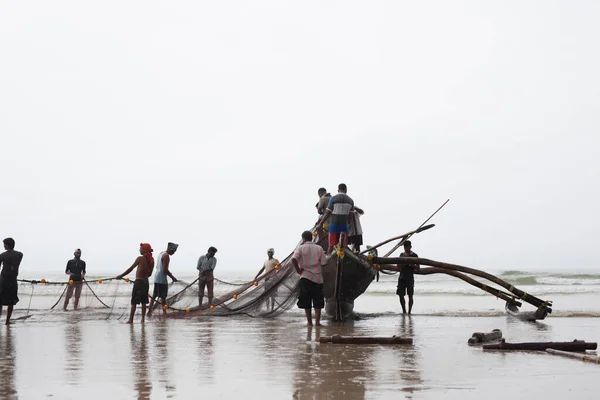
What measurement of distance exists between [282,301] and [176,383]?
7742 mm

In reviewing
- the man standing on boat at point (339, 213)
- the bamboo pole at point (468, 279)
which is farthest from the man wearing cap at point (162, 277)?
the bamboo pole at point (468, 279)

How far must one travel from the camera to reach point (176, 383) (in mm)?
6238

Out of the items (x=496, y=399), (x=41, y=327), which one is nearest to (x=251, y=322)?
(x=41, y=327)

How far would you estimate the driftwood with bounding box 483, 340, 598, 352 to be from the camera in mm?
8141

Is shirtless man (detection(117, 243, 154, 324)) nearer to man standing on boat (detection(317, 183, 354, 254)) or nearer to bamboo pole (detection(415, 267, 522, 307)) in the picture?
man standing on boat (detection(317, 183, 354, 254))

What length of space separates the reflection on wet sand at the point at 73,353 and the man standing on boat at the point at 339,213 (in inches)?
181

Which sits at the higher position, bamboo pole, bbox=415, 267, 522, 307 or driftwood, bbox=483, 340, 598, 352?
bamboo pole, bbox=415, 267, 522, 307

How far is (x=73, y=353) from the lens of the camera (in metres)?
8.42

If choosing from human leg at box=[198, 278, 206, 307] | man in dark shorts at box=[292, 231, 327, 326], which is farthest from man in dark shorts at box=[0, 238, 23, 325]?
man in dark shorts at box=[292, 231, 327, 326]

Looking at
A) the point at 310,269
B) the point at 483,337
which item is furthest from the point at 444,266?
the point at 483,337

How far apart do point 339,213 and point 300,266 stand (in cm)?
154

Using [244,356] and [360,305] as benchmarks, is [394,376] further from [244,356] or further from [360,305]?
[360,305]

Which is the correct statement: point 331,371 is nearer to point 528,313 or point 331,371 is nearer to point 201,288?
point 528,313

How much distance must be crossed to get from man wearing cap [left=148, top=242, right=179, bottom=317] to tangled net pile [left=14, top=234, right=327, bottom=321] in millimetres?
155
